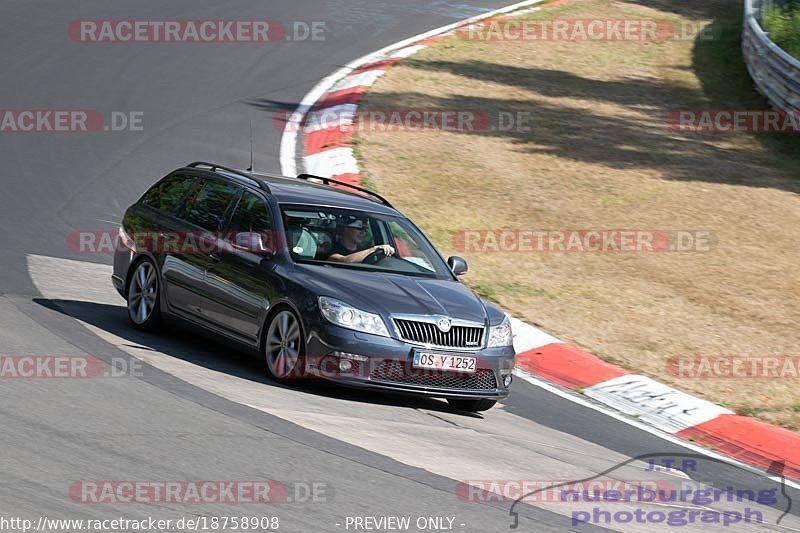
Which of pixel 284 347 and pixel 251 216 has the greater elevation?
pixel 251 216

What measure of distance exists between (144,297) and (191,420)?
307cm

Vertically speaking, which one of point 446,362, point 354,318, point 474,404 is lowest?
point 474,404

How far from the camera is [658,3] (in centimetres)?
2888

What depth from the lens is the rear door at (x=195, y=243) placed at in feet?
32.7

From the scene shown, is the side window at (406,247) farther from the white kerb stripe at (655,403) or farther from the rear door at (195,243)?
the white kerb stripe at (655,403)

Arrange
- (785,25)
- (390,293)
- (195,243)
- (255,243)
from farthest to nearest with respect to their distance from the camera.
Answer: (785,25) → (195,243) → (255,243) → (390,293)

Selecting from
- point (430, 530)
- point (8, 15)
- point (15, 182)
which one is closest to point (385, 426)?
point (430, 530)

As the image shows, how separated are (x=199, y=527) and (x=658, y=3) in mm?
25305

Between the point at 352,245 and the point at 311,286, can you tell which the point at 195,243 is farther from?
the point at 311,286

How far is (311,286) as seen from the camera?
9.03 metres

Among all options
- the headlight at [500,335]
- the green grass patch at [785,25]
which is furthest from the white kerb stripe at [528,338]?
the green grass patch at [785,25]

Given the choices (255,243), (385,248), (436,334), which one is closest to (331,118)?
(385,248)

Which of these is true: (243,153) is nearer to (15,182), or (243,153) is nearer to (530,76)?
(15,182)

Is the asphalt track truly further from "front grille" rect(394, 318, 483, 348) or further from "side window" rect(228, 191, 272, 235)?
"side window" rect(228, 191, 272, 235)
